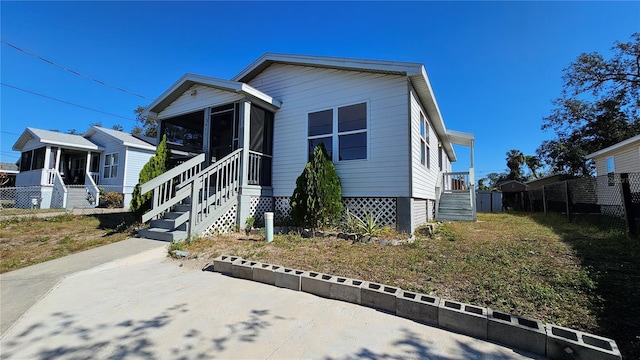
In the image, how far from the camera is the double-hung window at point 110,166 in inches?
668

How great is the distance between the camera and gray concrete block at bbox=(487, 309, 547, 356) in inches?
84.1

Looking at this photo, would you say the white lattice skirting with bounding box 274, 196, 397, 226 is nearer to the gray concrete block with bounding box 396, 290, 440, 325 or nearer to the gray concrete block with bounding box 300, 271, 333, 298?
the gray concrete block with bounding box 300, 271, 333, 298

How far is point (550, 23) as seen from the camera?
10.1 meters

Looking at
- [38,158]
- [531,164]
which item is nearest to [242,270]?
[38,158]

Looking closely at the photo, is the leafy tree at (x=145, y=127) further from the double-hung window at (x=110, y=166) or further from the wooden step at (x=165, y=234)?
the wooden step at (x=165, y=234)

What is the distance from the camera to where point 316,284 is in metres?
3.39

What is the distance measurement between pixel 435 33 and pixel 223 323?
37.8 ft

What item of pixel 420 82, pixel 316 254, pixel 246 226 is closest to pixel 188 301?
pixel 316 254

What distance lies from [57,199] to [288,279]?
60.0 feet

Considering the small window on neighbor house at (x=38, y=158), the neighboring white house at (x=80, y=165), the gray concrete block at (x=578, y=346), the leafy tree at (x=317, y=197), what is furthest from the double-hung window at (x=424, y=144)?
the small window on neighbor house at (x=38, y=158)

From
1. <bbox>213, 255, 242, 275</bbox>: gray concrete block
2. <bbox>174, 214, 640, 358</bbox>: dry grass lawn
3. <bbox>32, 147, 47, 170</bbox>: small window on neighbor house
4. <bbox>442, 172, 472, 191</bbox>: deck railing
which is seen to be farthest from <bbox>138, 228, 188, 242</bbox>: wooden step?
<bbox>32, 147, 47, 170</bbox>: small window on neighbor house

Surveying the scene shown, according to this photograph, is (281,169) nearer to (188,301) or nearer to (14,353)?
(188,301)

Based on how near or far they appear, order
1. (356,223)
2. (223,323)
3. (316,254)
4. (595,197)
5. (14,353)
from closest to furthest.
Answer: (14,353)
(223,323)
(316,254)
(356,223)
(595,197)

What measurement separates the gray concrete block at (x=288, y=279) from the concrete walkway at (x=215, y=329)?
97 millimetres
